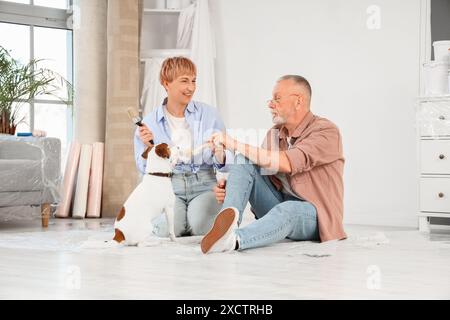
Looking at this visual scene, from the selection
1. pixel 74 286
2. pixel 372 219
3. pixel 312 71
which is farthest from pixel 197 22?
pixel 74 286

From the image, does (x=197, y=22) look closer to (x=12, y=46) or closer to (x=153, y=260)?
(x=12, y=46)

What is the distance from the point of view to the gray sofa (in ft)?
13.9

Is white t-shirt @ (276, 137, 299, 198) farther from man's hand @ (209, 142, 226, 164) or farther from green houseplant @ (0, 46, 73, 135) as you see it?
green houseplant @ (0, 46, 73, 135)

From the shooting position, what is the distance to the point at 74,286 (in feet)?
7.73

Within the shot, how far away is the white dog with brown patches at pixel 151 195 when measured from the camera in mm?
3164

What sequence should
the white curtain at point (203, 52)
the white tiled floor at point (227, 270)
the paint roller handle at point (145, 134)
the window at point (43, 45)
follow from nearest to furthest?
1. the white tiled floor at point (227, 270)
2. the paint roller handle at point (145, 134)
3. the white curtain at point (203, 52)
4. the window at point (43, 45)

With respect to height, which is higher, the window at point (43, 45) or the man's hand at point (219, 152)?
the window at point (43, 45)

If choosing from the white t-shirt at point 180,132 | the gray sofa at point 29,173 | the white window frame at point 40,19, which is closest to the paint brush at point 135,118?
the white t-shirt at point 180,132

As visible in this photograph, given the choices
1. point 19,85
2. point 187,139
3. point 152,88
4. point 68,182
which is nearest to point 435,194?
point 187,139

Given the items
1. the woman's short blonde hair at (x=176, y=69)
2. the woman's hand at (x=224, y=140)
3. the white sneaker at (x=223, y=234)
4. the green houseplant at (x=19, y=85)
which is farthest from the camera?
the green houseplant at (x=19, y=85)

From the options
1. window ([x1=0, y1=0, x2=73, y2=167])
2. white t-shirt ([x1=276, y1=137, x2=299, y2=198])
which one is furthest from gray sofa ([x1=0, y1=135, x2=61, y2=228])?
white t-shirt ([x1=276, y1=137, x2=299, y2=198])

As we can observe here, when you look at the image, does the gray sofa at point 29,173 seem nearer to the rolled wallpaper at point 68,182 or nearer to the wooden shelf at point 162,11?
the rolled wallpaper at point 68,182

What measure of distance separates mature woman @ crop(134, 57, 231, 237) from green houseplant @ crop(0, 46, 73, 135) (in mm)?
1681

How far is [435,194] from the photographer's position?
4.27 metres
